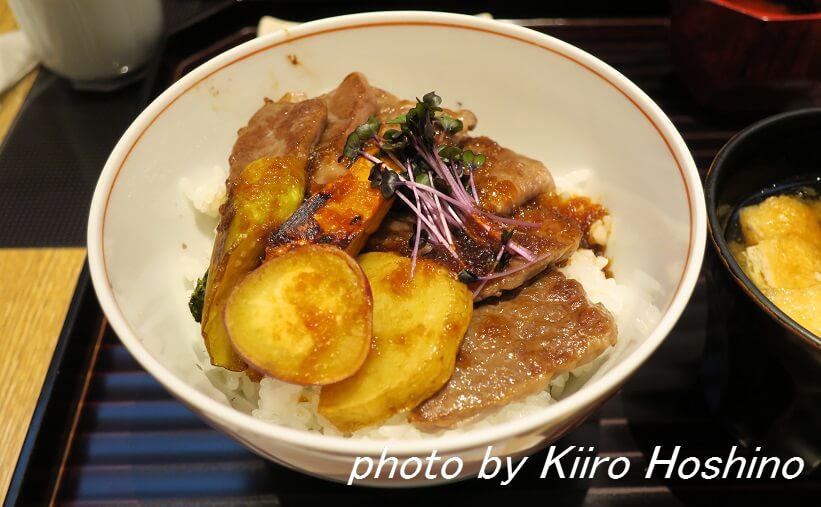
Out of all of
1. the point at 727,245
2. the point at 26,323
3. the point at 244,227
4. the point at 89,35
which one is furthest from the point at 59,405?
the point at 727,245

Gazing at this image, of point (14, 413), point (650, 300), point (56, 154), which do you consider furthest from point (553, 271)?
point (56, 154)

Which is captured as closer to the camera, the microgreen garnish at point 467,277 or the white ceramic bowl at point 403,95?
the white ceramic bowl at point 403,95

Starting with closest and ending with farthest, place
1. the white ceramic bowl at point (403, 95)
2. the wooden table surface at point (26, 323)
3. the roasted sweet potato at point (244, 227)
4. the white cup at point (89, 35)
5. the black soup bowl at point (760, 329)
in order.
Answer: the white ceramic bowl at point (403, 95) → the roasted sweet potato at point (244, 227) → the black soup bowl at point (760, 329) → the wooden table surface at point (26, 323) → the white cup at point (89, 35)

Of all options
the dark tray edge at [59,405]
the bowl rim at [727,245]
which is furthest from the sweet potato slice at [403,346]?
the dark tray edge at [59,405]

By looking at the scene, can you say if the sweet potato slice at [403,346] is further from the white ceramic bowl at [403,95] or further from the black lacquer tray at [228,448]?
the black lacquer tray at [228,448]

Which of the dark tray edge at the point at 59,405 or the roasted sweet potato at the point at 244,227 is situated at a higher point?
the roasted sweet potato at the point at 244,227

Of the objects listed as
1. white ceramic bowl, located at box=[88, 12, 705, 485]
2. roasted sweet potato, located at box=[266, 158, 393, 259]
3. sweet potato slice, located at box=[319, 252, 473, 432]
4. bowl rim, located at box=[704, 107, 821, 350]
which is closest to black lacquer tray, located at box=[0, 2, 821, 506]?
bowl rim, located at box=[704, 107, 821, 350]

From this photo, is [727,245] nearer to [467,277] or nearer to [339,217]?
[467,277]
